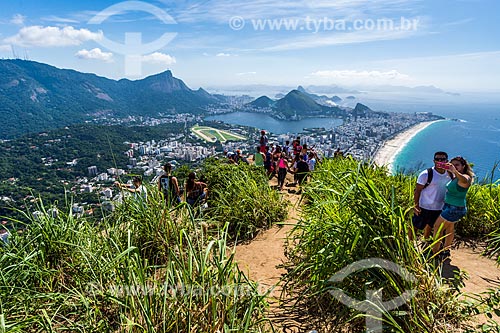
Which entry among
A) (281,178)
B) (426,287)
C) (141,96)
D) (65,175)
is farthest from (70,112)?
(426,287)

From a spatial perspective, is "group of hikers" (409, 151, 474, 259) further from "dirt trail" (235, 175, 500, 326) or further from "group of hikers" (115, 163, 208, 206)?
"group of hikers" (115, 163, 208, 206)

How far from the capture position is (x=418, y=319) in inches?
81.3

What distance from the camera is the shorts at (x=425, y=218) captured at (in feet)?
12.6

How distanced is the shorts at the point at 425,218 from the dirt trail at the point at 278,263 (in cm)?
53

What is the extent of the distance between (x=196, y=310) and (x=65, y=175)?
2610 cm

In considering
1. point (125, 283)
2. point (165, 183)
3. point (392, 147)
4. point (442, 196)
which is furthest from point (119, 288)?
point (392, 147)

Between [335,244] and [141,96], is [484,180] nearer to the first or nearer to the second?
[335,244]

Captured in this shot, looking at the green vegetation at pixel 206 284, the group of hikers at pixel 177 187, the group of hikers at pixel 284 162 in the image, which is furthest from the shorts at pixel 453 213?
the group of hikers at pixel 284 162

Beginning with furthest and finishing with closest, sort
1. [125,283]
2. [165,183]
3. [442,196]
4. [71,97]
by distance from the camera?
[71,97] < [165,183] < [442,196] < [125,283]

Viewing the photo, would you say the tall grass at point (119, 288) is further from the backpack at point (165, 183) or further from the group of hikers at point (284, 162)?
the group of hikers at point (284, 162)

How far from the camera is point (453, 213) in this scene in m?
3.54

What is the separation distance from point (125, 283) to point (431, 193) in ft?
12.7

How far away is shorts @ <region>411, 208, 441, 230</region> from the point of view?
151 inches

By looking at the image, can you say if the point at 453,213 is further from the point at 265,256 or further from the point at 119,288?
the point at 119,288
